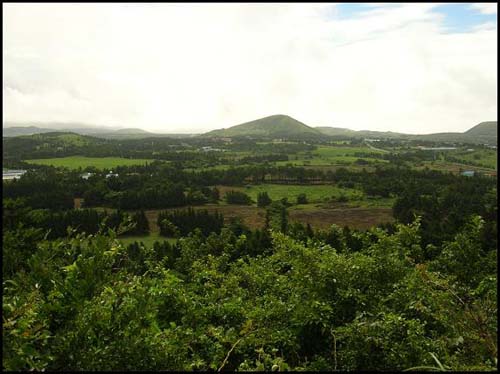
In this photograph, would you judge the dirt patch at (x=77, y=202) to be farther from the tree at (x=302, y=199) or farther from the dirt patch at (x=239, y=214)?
the tree at (x=302, y=199)

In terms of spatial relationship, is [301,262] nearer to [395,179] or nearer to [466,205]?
[466,205]

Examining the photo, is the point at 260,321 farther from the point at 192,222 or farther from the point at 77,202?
the point at 77,202

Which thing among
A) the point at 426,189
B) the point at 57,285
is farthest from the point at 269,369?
the point at 426,189

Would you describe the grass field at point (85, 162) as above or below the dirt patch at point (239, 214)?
above

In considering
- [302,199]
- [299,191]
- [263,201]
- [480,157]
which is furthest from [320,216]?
[480,157]

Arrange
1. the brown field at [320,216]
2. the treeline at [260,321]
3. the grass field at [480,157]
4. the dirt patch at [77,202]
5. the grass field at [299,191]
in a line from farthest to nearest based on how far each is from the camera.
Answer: the grass field at [480,157] < the grass field at [299,191] < the dirt patch at [77,202] < the brown field at [320,216] < the treeline at [260,321]

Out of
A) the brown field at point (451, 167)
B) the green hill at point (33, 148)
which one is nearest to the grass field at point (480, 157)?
the brown field at point (451, 167)

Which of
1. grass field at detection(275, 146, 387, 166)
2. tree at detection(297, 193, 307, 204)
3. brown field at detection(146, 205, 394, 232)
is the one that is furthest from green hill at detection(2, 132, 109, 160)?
tree at detection(297, 193, 307, 204)

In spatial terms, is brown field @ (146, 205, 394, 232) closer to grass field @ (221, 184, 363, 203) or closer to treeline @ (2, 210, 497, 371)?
grass field @ (221, 184, 363, 203)
